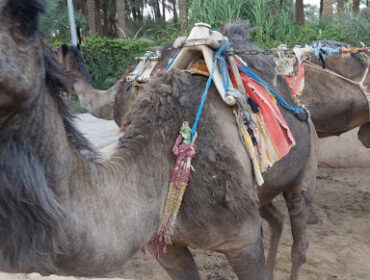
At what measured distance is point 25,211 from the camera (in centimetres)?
159

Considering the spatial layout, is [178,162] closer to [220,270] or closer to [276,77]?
[276,77]

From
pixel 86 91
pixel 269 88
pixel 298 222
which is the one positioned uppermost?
pixel 269 88

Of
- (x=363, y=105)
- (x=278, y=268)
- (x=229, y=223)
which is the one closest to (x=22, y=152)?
(x=229, y=223)

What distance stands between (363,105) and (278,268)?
208 centimetres

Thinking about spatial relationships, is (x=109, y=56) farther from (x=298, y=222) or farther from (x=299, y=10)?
(x=298, y=222)

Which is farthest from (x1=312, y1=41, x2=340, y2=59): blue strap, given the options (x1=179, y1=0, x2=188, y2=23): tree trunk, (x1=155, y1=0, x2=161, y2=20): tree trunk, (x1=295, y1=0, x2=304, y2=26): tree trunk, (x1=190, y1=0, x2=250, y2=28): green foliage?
(x1=155, y1=0, x2=161, y2=20): tree trunk

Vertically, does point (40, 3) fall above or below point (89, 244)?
above

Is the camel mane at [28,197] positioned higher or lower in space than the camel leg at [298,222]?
higher

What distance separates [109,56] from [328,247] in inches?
322

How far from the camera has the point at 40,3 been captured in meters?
1.45

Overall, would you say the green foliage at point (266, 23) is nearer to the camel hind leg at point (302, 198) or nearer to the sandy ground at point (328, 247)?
the sandy ground at point (328, 247)

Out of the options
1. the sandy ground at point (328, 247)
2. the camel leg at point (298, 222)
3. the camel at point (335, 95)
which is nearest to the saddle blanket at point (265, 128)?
the camel leg at point (298, 222)

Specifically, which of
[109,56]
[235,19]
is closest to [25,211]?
[235,19]

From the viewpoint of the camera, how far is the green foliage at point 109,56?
11.0 meters
